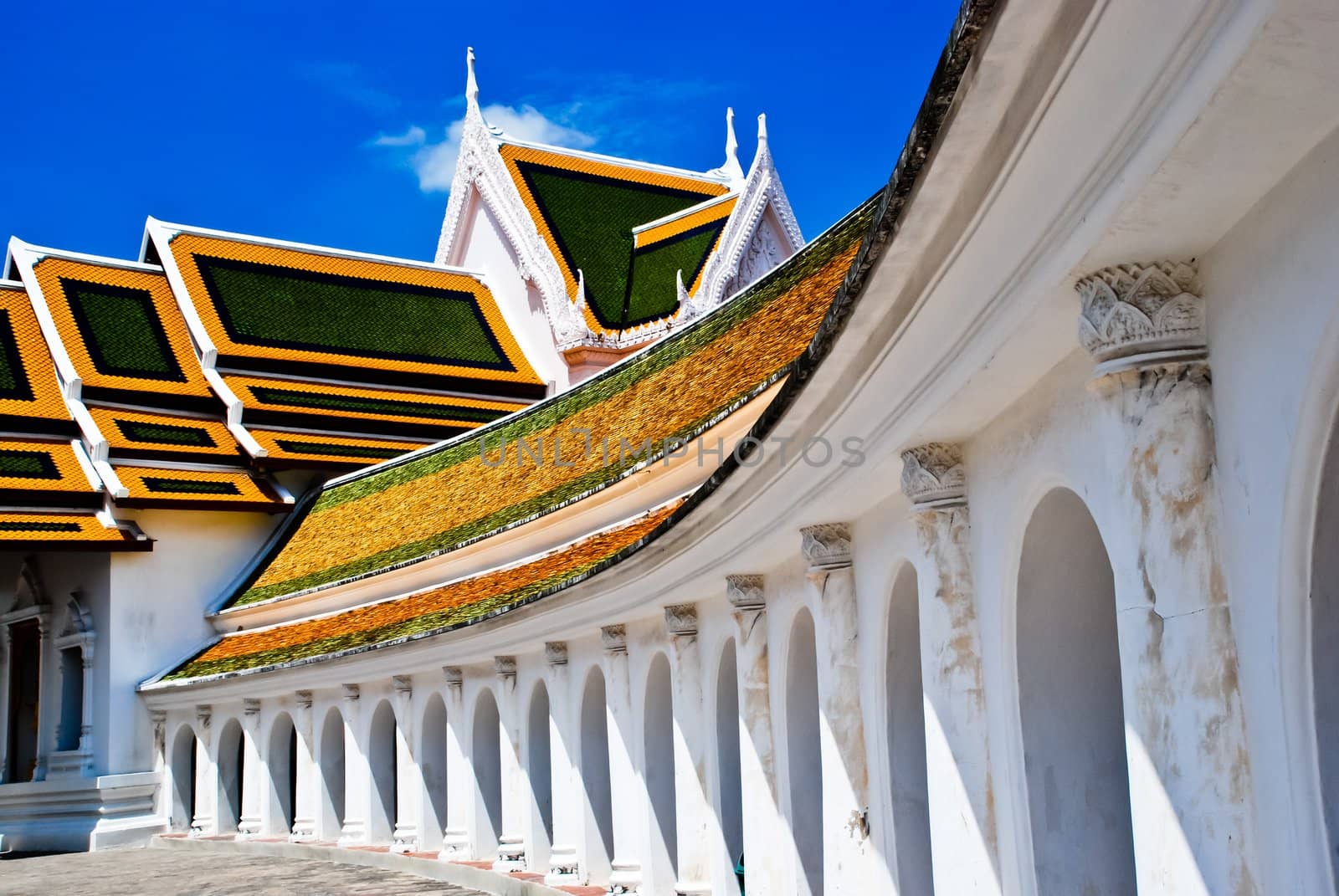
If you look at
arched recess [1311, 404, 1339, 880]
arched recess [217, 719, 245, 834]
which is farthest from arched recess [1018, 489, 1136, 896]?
arched recess [217, 719, 245, 834]

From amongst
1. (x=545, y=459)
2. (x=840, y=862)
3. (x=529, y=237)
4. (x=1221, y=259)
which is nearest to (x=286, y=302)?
(x=529, y=237)

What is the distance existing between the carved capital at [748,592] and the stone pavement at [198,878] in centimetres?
678

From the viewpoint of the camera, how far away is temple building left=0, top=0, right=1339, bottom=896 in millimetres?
4164

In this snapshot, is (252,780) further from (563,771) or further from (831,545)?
(831,545)

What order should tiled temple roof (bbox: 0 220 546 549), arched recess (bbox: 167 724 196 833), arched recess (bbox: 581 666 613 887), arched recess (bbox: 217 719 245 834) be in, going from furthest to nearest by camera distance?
tiled temple roof (bbox: 0 220 546 549) < arched recess (bbox: 167 724 196 833) < arched recess (bbox: 217 719 245 834) < arched recess (bbox: 581 666 613 887)

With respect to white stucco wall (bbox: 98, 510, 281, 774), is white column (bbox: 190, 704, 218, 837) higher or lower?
lower

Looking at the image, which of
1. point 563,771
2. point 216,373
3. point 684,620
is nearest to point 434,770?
point 563,771

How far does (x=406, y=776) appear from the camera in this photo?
19.3 metres

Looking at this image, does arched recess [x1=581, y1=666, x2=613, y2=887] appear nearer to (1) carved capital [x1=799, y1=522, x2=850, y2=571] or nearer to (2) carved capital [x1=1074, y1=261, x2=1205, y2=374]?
(1) carved capital [x1=799, y1=522, x2=850, y2=571]

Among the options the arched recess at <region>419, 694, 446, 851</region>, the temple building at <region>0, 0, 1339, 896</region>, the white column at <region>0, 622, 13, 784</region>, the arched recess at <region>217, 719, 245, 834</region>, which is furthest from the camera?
the white column at <region>0, 622, 13, 784</region>

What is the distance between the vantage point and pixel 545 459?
799 inches

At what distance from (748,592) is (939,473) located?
4.13 metres

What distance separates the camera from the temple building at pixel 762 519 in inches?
164

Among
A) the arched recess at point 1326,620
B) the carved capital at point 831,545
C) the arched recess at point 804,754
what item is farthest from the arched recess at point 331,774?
the arched recess at point 1326,620
